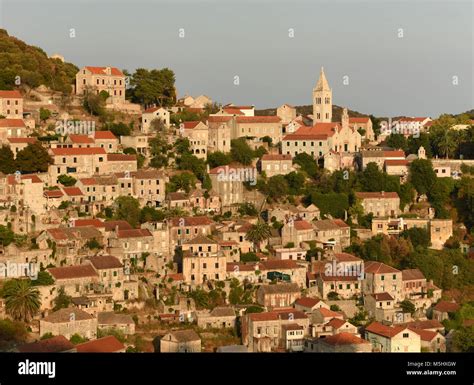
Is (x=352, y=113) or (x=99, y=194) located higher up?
(x=352, y=113)

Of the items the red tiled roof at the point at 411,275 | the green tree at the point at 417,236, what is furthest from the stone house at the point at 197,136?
the red tiled roof at the point at 411,275

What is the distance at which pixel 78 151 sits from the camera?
34.3 meters

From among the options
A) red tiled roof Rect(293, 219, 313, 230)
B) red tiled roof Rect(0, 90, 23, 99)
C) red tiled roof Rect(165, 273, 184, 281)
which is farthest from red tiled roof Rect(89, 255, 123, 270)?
red tiled roof Rect(0, 90, 23, 99)

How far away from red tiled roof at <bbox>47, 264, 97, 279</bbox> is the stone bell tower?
17514 millimetres

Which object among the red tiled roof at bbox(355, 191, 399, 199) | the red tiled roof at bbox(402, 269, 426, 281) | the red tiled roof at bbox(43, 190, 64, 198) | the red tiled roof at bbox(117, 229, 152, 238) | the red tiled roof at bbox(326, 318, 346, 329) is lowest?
the red tiled roof at bbox(326, 318, 346, 329)

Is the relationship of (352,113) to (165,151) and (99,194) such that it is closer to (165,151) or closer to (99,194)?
(165,151)

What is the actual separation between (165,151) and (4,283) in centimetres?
1052

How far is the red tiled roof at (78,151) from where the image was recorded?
3399 centimetres

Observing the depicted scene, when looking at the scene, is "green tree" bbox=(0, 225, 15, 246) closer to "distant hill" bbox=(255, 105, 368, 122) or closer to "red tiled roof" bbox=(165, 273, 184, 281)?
"red tiled roof" bbox=(165, 273, 184, 281)

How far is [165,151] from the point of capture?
122ft

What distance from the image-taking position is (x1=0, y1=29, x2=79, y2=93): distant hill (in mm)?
39438

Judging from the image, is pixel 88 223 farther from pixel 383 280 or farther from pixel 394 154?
pixel 394 154
